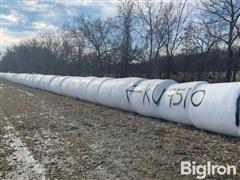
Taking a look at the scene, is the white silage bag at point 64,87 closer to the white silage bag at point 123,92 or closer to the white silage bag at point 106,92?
the white silage bag at point 106,92

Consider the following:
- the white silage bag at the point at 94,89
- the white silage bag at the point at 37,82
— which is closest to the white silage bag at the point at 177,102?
the white silage bag at the point at 94,89

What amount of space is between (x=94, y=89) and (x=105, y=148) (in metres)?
8.95

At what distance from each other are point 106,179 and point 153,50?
30427mm

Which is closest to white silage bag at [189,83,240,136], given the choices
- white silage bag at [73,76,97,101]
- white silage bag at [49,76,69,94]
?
white silage bag at [73,76,97,101]

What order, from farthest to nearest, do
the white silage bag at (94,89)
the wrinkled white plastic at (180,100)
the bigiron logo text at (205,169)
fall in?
the white silage bag at (94,89) < the wrinkled white plastic at (180,100) < the bigiron logo text at (205,169)

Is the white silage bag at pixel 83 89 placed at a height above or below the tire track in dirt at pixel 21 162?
above

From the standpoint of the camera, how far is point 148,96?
1045 centimetres

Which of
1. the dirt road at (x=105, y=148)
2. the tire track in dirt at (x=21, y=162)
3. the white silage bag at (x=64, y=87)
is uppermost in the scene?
the white silage bag at (x=64, y=87)

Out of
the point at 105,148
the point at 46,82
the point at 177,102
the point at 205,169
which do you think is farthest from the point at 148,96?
the point at 46,82

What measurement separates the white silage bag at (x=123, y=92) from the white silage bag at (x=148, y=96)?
282mm

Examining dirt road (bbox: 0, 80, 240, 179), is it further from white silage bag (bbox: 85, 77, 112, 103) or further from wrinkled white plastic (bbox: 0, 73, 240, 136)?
white silage bag (bbox: 85, 77, 112, 103)

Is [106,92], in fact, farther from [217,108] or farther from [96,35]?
[96,35]

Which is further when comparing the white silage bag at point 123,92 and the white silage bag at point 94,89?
the white silage bag at point 94,89

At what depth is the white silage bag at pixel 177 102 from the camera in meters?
8.62
